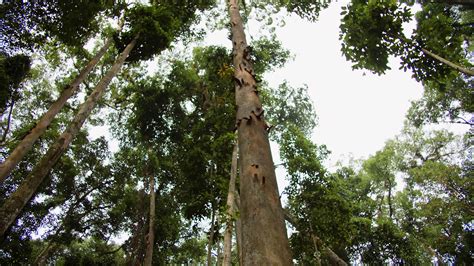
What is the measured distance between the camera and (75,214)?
16.4m

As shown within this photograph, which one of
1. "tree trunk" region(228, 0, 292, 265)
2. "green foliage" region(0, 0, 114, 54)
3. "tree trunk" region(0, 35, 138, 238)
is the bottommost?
"tree trunk" region(228, 0, 292, 265)

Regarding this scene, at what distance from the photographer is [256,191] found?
2.09 meters

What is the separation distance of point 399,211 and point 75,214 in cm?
2137

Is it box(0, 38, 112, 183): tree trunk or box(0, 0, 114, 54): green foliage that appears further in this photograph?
box(0, 0, 114, 54): green foliage

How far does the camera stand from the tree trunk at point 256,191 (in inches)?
66.8

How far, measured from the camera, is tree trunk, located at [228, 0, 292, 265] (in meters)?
1.70

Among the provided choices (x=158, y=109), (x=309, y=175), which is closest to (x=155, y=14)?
(x=158, y=109)

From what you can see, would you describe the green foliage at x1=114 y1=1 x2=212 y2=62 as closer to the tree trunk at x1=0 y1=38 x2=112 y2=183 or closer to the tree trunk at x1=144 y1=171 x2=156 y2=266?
the tree trunk at x1=0 y1=38 x2=112 y2=183

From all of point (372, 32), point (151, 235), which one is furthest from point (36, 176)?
point (372, 32)

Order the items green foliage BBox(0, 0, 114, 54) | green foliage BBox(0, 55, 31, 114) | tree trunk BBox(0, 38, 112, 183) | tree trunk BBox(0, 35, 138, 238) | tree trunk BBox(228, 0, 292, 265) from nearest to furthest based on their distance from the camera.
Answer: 1. tree trunk BBox(228, 0, 292, 265)
2. tree trunk BBox(0, 35, 138, 238)
3. tree trunk BBox(0, 38, 112, 183)
4. green foliage BBox(0, 0, 114, 54)
5. green foliage BBox(0, 55, 31, 114)

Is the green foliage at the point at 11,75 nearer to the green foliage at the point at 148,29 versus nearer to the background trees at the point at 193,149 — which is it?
the background trees at the point at 193,149

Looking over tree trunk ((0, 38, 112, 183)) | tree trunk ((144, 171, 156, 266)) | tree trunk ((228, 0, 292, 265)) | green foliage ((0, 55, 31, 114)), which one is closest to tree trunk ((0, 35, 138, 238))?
tree trunk ((0, 38, 112, 183))

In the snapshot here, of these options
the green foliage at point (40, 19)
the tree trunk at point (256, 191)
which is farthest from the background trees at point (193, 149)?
the tree trunk at point (256, 191)

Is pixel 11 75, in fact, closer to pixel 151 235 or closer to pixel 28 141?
pixel 28 141
